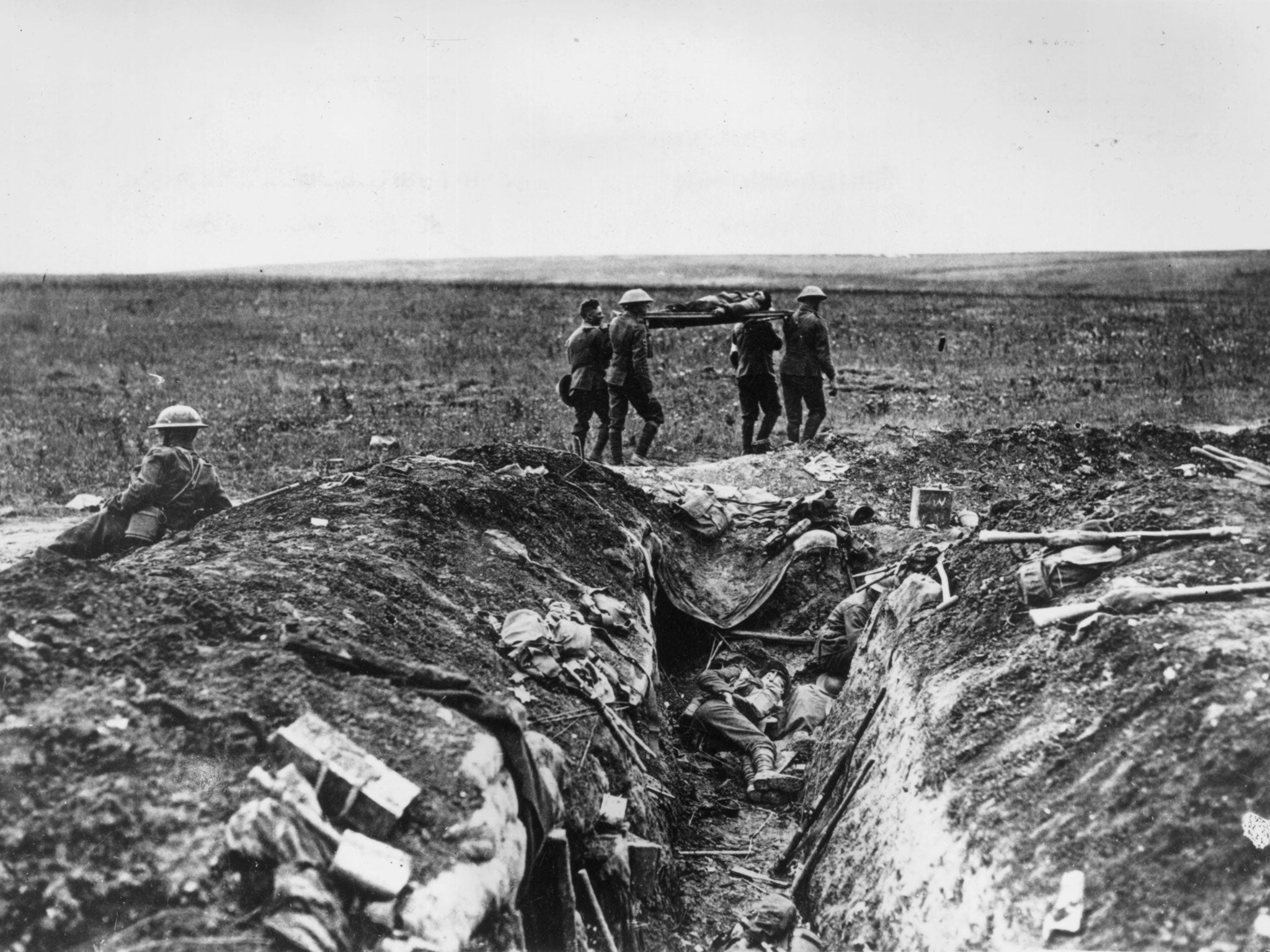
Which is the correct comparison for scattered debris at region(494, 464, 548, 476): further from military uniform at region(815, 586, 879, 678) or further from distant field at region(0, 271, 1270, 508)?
distant field at region(0, 271, 1270, 508)

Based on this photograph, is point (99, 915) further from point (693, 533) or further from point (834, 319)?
point (834, 319)

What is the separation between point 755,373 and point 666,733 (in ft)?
20.6

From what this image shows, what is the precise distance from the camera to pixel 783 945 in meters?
3.76

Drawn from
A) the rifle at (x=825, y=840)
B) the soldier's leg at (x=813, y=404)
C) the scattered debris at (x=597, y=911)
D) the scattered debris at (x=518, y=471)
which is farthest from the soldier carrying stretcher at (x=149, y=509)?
the soldier's leg at (x=813, y=404)

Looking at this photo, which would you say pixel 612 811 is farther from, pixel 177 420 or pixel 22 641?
pixel 177 420

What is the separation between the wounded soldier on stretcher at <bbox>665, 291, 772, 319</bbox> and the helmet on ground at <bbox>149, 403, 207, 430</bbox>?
19.1 feet

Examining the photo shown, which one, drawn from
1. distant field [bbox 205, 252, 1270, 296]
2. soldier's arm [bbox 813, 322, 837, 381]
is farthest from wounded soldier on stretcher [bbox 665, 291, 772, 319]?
distant field [bbox 205, 252, 1270, 296]

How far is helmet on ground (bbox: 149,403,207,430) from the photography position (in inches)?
234

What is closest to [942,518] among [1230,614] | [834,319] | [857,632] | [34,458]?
[857,632]

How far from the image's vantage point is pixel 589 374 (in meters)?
10.4

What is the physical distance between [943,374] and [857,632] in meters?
12.3

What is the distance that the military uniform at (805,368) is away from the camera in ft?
34.7

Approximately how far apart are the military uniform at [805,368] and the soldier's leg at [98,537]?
7284 mm

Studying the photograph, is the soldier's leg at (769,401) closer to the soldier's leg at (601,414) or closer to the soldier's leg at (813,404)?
the soldier's leg at (813,404)
